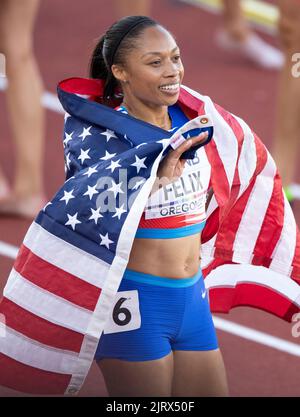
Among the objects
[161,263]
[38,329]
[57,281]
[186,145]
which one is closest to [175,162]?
[186,145]

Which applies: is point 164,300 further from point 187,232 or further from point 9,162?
point 9,162

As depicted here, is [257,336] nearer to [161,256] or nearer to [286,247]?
[286,247]

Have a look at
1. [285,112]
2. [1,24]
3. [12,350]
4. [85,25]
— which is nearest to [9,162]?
[1,24]

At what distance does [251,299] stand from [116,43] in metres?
1.33

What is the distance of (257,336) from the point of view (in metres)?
6.24

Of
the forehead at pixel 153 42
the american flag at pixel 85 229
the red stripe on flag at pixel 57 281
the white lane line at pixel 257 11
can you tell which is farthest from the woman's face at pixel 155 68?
the white lane line at pixel 257 11

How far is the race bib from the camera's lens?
4512 millimetres

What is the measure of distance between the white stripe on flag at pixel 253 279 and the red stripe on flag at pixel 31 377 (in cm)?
86

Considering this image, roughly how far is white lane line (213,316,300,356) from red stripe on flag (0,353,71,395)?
175 centimetres

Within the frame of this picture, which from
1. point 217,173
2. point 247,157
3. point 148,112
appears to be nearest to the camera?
point 148,112

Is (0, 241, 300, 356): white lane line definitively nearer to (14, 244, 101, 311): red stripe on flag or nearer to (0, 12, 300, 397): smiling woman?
(0, 12, 300, 397): smiling woman

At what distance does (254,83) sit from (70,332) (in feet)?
18.1

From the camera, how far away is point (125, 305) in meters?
4.52

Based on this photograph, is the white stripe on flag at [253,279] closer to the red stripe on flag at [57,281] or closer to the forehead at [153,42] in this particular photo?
the red stripe on flag at [57,281]
